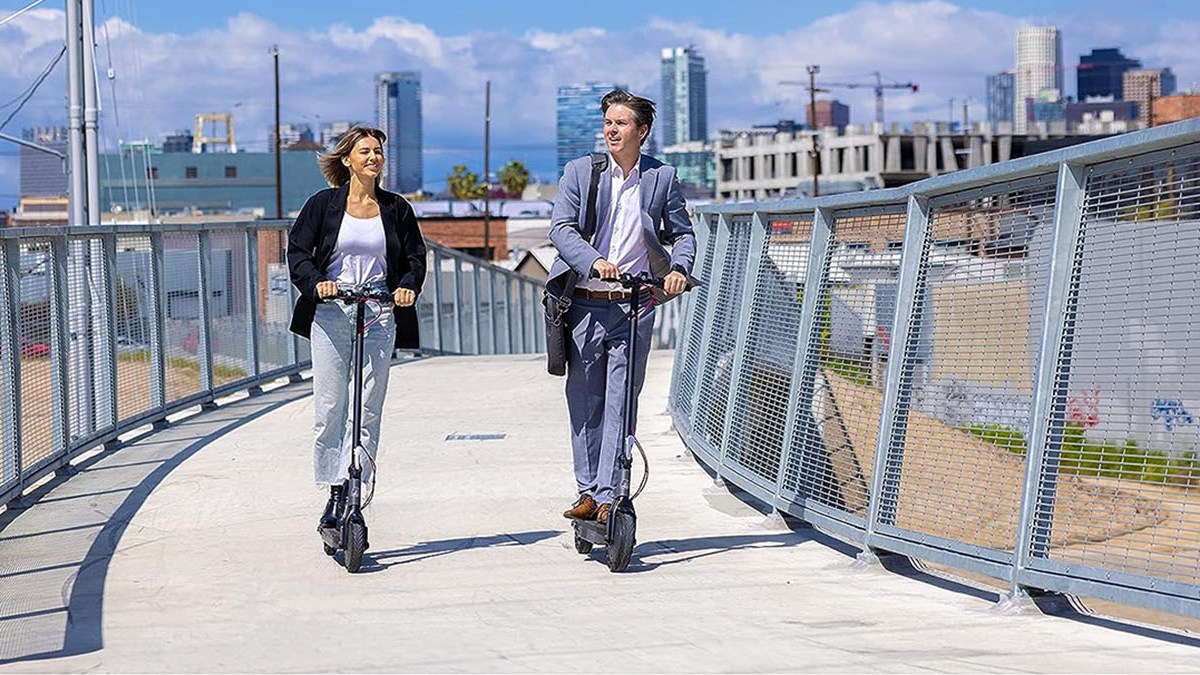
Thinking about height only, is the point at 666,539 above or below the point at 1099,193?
below

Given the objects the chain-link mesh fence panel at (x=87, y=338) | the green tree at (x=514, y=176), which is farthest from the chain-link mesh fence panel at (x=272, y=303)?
the green tree at (x=514, y=176)

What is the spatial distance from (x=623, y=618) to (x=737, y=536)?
1.94 metres

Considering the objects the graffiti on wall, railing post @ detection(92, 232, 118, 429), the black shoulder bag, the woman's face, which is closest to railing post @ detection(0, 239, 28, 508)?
railing post @ detection(92, 232, 118, 429)

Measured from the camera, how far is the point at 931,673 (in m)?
5.55

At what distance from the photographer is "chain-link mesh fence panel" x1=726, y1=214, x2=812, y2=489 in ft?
29.3

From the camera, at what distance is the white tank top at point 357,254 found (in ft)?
25.1

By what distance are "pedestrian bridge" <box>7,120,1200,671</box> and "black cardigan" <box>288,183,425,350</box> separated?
117 cm

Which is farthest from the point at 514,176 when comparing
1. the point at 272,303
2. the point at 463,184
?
the point at 272,303

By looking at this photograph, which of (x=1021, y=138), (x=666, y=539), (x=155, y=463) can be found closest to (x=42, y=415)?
(x=155, y=463)

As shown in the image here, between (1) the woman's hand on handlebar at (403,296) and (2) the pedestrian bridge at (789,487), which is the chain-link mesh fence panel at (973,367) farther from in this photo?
(1) the woman's hand on handlebar at (403,296)

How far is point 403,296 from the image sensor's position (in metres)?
7.47

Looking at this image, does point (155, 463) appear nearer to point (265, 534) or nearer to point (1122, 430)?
point (265, 534)

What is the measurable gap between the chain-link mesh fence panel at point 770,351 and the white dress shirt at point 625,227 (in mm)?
1450

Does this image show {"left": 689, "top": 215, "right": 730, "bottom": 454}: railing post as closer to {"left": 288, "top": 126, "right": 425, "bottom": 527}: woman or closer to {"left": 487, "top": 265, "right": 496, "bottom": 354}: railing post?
{"left": 288, "top": 126, "right": 425, "bottom": 527}: woman
